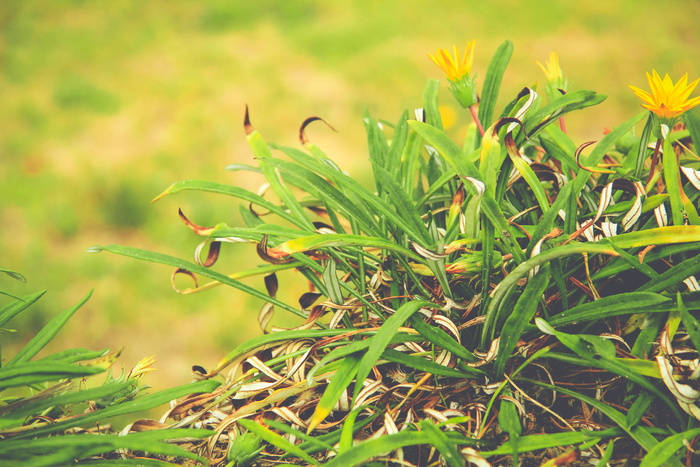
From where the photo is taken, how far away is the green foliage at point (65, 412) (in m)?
0.67

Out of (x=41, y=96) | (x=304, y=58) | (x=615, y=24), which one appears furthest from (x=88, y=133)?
(x=615, y=24)

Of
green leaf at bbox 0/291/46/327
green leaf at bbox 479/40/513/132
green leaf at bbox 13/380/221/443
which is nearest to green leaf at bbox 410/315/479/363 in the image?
green leaf at bbox 13/380/221/443

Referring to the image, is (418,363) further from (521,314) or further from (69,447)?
(69,447)

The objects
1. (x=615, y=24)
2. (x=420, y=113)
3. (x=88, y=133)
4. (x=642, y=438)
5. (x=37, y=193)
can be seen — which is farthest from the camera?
(x=615, y=24)

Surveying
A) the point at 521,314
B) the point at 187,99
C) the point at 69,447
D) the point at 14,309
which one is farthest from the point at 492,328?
the point at 187,99

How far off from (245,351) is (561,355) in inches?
18.1

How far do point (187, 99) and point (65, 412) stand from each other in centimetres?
296

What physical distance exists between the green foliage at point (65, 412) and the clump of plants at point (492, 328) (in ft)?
→ 0.31

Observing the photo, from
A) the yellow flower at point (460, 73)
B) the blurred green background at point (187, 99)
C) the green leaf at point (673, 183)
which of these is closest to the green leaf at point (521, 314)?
the green leaf at point (673, 183)

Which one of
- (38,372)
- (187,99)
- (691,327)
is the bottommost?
(691,327)

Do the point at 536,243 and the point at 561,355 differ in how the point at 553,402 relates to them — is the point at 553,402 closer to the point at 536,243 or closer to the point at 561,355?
the point at 561,355

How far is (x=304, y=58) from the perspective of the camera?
3908 mm

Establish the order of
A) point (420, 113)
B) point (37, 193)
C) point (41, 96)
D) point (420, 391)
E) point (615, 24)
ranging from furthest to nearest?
point (615, 24) → point (41, 96) → point (37, 193) → point (420, 113) → point (420, 391)

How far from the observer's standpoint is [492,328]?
0.81 metres
